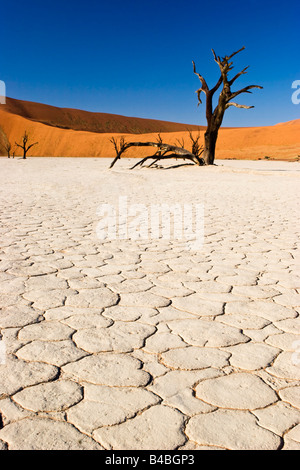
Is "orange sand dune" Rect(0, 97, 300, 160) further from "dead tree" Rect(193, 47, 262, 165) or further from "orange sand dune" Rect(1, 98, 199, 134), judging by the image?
"orange sand dune" Rect(1, 98, 199, 134)

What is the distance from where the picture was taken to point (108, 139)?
49.0 meters

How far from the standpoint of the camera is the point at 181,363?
2035mm

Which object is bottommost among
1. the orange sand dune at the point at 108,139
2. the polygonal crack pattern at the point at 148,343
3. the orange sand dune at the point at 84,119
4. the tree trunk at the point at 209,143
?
the polygonal crack pattern at the point at 148,343

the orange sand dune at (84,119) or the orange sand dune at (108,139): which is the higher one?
the orange sand dune at (84,119)

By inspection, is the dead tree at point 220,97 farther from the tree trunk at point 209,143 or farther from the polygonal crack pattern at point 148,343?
the polygonal crack pattern at point 148,343

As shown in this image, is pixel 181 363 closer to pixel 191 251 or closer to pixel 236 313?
pixel 236 313

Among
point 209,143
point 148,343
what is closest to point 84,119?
point 209,143

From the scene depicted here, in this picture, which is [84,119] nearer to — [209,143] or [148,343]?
[209,143]

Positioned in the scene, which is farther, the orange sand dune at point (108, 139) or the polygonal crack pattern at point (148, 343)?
the orange sand dune at point (108, 139)

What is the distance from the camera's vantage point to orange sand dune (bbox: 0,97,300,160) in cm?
4231

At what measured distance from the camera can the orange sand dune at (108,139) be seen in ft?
139

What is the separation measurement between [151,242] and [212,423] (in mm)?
3136

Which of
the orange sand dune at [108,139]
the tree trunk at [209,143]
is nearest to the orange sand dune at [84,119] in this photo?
the orange sand dune at [108,139]

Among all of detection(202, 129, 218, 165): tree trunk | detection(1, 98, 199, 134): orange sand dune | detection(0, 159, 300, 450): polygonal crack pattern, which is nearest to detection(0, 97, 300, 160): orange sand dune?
detection(202, 129, 218, 165): tree trunk
